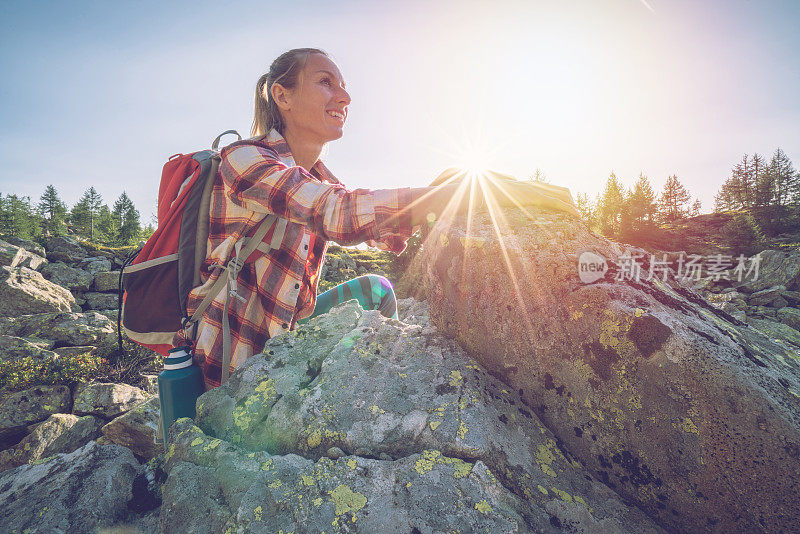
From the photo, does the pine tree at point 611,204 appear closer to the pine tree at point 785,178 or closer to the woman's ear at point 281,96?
the pine tree at point 785,178

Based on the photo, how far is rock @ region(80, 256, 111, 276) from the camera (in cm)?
1945

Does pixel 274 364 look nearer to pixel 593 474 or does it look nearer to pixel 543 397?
pixel 543 397

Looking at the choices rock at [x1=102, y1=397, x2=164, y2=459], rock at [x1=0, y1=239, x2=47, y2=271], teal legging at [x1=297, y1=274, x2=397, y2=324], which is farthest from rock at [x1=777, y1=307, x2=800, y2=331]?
A: rock at [x1=0, y1=239, x2=47, y2=271]

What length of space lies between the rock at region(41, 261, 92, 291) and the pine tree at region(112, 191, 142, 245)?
139 ft

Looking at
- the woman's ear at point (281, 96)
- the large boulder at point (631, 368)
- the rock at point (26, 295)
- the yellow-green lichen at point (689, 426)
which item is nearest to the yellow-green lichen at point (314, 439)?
the large boulder at point (631, 368)

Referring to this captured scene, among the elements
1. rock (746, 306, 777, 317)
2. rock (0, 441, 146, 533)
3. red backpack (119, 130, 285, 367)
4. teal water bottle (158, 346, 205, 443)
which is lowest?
rock (746, 306, 777, 317)

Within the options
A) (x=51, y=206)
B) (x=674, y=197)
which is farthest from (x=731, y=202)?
(x=51, y=206)

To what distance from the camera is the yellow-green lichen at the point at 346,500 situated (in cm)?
140

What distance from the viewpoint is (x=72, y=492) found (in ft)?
Answer: 6.00

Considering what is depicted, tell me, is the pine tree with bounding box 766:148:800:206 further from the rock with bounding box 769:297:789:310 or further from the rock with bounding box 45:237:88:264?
the rock with bounding box 45:237:88:264

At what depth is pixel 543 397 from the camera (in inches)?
74.3

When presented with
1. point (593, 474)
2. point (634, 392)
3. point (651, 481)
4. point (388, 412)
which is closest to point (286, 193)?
point (388, 412)

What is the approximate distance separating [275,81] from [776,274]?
24.0 m

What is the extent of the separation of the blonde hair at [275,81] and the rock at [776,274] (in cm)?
A: 2242
